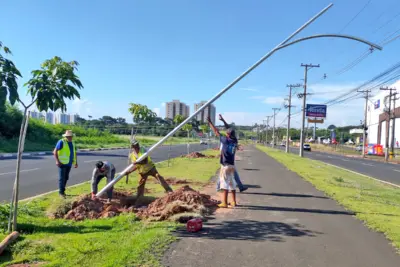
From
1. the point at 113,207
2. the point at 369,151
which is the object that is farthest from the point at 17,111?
the point at 369,151

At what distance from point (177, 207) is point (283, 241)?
218 centimetres

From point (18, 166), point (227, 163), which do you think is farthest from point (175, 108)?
point (18, 166)

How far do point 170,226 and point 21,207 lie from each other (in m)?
→ 2.99

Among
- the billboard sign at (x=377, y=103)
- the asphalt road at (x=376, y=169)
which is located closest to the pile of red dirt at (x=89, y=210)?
the asphalt road at (x=376, y=169)

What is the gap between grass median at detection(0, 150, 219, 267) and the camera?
4.67 m

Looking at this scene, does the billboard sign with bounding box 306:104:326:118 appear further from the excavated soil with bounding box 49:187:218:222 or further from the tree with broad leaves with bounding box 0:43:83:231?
the tree with broad leaves with bounding box 0:43:83:231

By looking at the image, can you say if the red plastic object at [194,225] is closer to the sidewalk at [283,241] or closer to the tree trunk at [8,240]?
the sidewalk at [283,241]

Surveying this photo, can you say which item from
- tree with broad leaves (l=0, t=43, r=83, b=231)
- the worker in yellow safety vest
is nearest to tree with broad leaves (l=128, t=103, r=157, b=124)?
the worker in yellow safety vest

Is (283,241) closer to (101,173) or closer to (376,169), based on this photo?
(101,173)

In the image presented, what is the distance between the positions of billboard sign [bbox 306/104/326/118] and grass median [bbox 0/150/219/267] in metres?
68.2

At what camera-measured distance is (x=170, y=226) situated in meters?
6.41

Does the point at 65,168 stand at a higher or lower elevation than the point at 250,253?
higher

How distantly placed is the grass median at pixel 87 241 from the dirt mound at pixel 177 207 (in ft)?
1.04

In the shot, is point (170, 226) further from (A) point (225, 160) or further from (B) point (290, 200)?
(B) point (290, 200)
